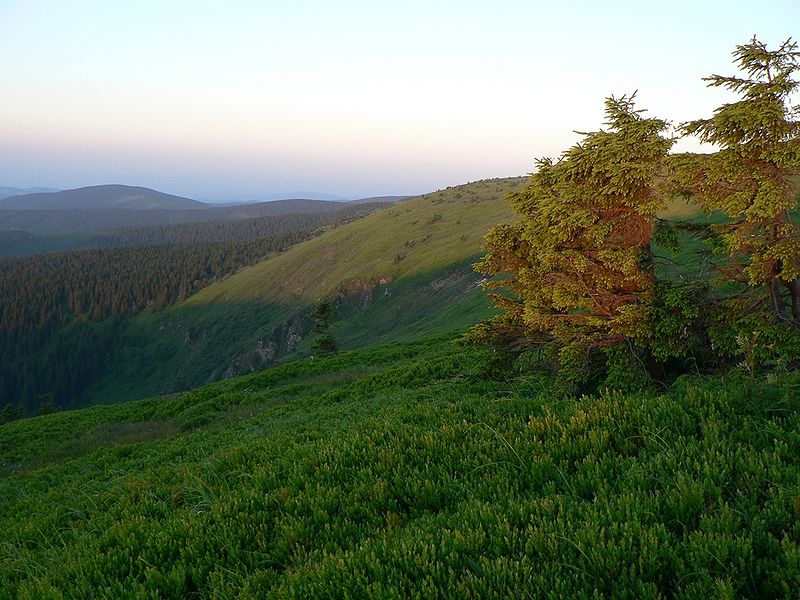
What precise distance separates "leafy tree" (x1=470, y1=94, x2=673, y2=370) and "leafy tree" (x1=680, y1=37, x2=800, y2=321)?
0.89 m

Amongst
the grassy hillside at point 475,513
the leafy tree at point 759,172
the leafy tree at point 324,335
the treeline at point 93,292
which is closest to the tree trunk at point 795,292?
the leafy tree at point 759,172

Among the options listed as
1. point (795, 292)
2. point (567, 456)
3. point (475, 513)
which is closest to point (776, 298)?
point (795, 292)

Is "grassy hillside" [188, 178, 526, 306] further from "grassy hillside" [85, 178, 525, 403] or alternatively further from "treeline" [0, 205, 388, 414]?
"treeline" [0, 205, 388, 414]

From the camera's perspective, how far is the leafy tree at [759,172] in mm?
7375

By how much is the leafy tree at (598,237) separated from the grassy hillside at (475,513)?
1.52 metres

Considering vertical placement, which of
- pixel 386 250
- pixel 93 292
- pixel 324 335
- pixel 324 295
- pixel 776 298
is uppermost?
pixel 386 250

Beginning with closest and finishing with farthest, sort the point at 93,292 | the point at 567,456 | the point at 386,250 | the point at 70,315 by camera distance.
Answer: the point at 567,456 → the point at 386,250 → the point at 70,315 → the point at 93,292

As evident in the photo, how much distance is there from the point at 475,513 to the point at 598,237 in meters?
6.52

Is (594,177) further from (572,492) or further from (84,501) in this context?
(84,501)

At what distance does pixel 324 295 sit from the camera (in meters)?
100

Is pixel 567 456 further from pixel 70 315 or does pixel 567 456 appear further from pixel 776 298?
pixel 70 315

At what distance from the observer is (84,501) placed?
910 centimetres

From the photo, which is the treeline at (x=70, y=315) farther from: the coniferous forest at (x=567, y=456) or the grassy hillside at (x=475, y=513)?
the grassy hillside at (x=475, y=513)

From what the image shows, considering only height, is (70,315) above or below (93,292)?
below
